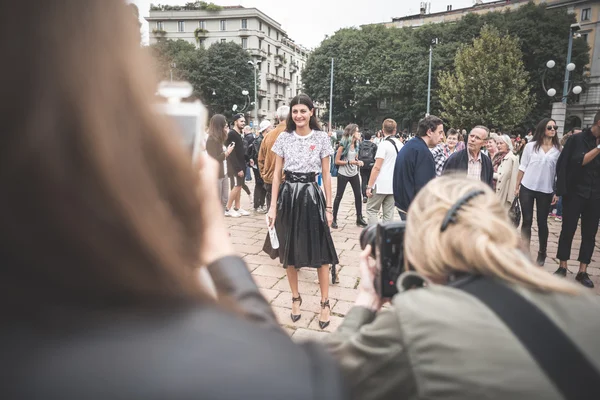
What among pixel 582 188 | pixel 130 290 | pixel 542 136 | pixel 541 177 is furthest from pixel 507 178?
pixel 130 290

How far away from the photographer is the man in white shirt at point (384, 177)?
18.5 feet

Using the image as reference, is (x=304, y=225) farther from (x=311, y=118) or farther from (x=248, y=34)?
(x=248, y=34)

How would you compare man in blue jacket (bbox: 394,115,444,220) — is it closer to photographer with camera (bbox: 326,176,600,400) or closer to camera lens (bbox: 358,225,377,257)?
camera lens (bbox: 358,225,377,257)

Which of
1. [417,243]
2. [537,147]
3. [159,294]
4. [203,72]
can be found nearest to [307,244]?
Result: [417,243]

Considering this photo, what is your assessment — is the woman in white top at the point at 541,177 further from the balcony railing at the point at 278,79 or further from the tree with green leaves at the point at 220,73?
the balcony railing at the point at 278,79

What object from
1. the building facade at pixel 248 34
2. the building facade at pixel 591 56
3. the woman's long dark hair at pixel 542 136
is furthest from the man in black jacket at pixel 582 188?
the building facade at pixel 248 34

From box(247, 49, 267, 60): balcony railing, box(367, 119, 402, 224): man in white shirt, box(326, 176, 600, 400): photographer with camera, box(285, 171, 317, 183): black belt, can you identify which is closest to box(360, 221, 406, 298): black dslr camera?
box(326, 176, 600, 400): photographer with camera

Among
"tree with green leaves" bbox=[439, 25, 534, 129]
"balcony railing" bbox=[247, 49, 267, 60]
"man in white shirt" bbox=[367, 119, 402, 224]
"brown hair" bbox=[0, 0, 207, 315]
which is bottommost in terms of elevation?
"man in white shirt" bbox=[367, 119, 402, 224]

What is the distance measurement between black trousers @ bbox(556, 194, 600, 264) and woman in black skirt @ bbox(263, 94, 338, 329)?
3.19 meters

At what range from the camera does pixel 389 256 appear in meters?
1.16

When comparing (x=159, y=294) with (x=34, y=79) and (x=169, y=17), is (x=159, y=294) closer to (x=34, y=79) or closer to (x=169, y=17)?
(x=34, y=79)

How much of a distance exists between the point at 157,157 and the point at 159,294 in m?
0.19

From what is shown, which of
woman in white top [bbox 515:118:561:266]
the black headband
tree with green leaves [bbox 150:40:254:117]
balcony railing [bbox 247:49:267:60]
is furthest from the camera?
balcony railing [bbox 247:49:267:60]

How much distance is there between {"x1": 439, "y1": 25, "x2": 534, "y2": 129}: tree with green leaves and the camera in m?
29.4
